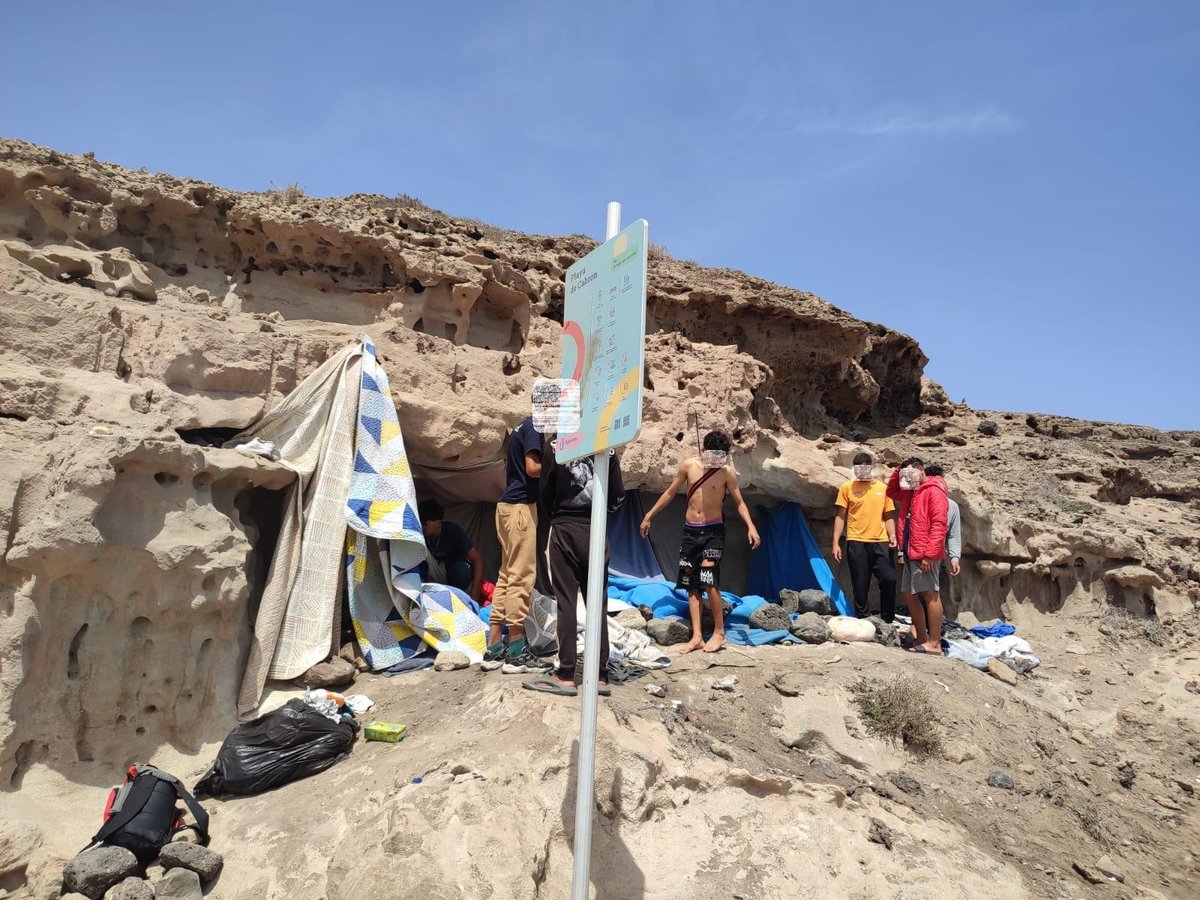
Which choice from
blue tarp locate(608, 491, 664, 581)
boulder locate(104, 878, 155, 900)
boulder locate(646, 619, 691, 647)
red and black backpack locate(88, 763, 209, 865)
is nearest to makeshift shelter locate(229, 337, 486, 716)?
red and black backpack locate(88, 763, 209, 865)

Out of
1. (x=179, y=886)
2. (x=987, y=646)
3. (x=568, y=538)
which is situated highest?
(x=568, y=538)

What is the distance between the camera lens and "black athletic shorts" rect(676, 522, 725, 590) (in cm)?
571

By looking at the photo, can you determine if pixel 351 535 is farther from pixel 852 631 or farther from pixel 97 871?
pixel 852 631

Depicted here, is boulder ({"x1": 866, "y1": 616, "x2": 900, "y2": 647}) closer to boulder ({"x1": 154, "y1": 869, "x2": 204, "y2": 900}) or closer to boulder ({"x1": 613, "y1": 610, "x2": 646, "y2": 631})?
boulder ({"x1": 613, "y1": 610, "x2": 646, "y2": 631})

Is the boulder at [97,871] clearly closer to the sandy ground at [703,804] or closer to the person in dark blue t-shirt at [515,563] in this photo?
the sandy ground at [703,804]

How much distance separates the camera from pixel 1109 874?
4.14 m

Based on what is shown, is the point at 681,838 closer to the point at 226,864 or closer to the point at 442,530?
the point at 226,864

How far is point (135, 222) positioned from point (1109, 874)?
8.09m

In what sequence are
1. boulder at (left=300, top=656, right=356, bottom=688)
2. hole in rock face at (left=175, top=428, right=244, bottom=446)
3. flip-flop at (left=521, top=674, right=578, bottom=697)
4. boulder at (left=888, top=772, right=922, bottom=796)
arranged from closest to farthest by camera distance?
1. flip-flop at (left=521, top=674, right=578, bottom=697)
2. boulder at (left=888, top=772, right=922, bottom=796)
3. boulder at (left=300, top=656, right=356, bottom=688)
4. hole in rock face at (left=175, top=428, right=244, bottom=446)

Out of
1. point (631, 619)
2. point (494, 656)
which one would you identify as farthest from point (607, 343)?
point (631, 619)

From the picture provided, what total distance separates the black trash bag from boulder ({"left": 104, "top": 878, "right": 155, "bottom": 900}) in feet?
2.27

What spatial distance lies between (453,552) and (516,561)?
1.47 meters

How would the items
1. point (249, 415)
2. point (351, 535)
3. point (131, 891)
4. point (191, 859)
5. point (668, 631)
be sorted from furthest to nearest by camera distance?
point (668, 631) → point (249, 415) → point (351, 535) → point (191, 859) → point (131, 891)

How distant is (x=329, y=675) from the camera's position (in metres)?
4.72
